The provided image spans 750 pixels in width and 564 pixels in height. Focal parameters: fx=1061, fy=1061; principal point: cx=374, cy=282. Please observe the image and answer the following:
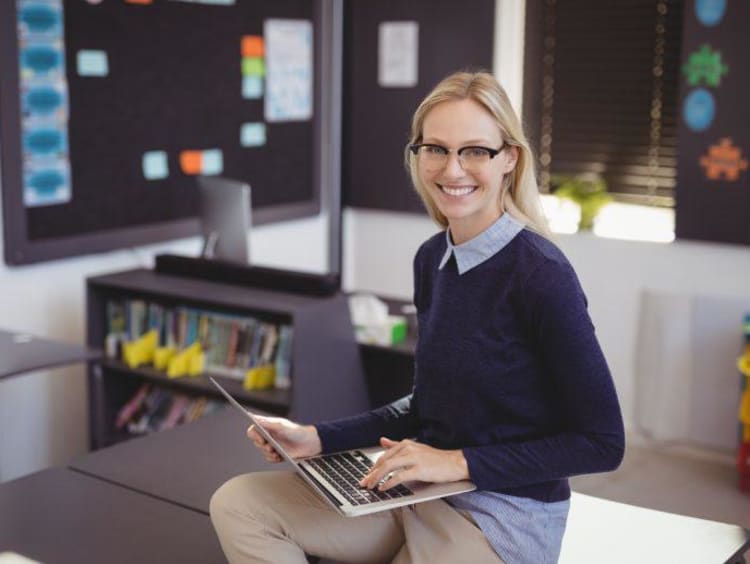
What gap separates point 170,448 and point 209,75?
8.39 ft

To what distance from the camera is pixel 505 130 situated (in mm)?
1783

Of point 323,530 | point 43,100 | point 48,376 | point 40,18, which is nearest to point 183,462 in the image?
point 323,530

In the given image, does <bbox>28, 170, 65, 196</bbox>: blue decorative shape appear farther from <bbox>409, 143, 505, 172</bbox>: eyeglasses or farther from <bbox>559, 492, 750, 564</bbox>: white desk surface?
<bbox>409, 143, 505, 172</bbox>: eyeglasses

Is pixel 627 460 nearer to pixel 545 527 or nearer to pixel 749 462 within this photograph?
pixel 749 462

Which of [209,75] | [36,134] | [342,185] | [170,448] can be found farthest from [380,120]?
[170,448]

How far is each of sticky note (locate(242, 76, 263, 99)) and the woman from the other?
3234mm

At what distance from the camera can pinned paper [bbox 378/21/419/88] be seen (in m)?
5.37

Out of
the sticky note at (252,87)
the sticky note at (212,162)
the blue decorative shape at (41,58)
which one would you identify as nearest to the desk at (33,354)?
the blue decorative shape at (41,58)

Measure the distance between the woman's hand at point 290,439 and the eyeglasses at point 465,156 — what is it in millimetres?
541

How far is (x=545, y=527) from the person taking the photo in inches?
70.5

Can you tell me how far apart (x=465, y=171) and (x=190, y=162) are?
10.4ft

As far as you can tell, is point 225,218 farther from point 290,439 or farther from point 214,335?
point 290,439

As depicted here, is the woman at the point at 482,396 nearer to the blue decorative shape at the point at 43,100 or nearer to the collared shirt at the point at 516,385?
the collared shirt at the point at 516,385

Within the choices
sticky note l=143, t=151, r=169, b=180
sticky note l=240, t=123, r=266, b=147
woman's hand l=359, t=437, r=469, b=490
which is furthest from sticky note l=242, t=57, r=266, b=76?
woman's hand l=359, t=437, r=469, b=490
